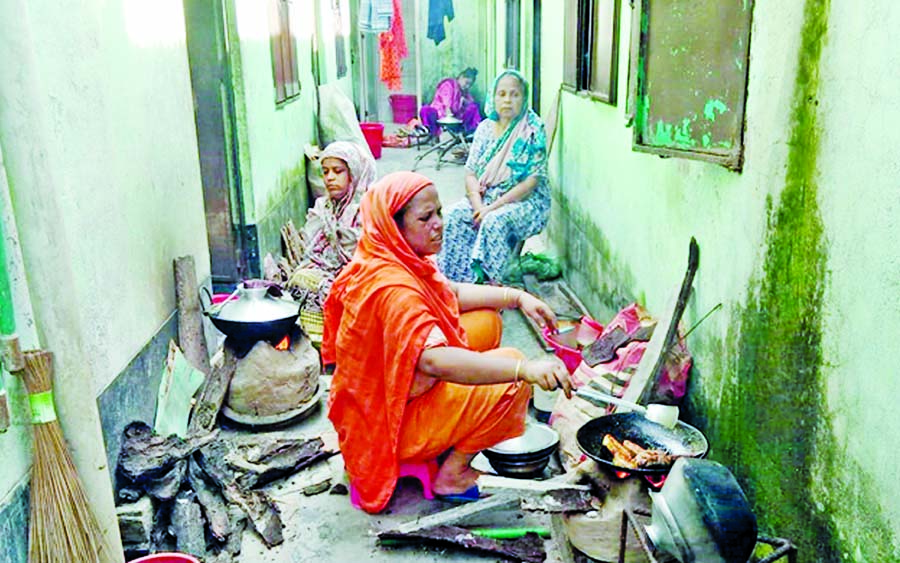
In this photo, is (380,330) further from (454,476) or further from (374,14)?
(374,14)

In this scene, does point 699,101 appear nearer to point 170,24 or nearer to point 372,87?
point 170,24

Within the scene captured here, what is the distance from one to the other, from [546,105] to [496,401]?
19.3 ft

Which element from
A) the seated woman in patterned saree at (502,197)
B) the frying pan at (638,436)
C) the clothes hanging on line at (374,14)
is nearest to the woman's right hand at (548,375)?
A: the frying pan at (638,436)

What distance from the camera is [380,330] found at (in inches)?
122

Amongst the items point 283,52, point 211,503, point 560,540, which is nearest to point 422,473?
point 560,540

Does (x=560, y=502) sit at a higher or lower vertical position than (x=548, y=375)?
lower

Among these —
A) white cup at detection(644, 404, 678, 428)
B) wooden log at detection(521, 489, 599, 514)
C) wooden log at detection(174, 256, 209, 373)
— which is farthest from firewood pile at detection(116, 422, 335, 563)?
white cup at detection(644, 404, 678, 428)

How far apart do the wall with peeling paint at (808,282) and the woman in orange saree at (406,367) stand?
79cm

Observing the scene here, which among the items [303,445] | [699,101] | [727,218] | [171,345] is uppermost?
[699,101]

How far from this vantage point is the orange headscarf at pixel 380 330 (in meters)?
3.00

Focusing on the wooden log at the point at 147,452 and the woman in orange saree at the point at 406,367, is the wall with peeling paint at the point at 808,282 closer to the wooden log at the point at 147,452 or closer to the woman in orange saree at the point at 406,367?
the woman in orange saree at the point at 406,367

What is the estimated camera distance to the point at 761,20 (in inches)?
107

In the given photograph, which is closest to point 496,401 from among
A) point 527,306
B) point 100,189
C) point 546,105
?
point 527,306

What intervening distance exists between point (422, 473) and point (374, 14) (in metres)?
12.1
